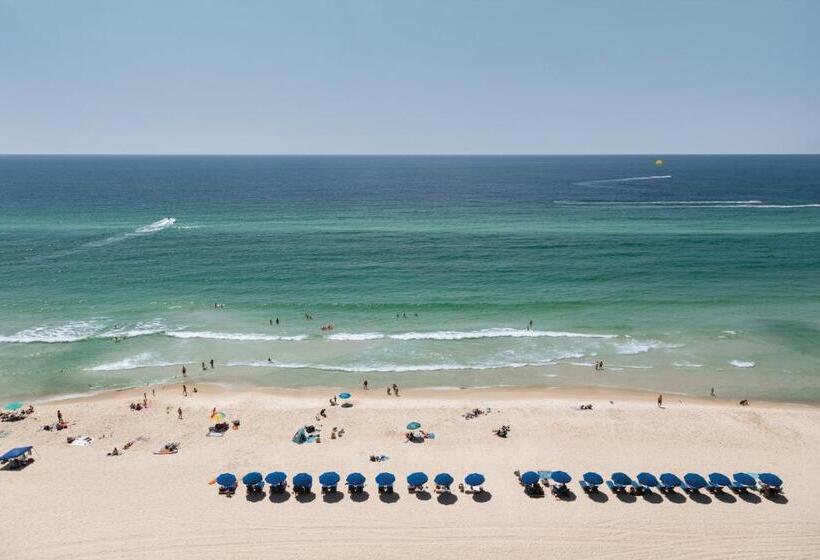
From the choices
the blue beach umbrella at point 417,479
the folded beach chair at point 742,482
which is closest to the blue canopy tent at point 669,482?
the folded beach chair at point 742,482

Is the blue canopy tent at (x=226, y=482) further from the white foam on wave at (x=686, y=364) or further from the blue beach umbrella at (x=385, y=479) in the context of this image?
the white foam on wave at (x=686, y=364)

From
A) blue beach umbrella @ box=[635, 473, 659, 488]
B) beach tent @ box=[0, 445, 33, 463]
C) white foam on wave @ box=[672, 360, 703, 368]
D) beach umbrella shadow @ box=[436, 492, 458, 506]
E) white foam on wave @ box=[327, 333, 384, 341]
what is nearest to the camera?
beach umbrella shadow @ box=[436, 492, 458, 506]

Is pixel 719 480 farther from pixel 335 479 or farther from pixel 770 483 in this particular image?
pixel 335 479

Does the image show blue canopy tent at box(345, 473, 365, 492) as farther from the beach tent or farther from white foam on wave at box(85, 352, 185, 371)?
white foam on wave at box(85, 352, 185, 371)

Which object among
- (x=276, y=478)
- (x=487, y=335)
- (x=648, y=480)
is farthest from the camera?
(x=487, y=335)

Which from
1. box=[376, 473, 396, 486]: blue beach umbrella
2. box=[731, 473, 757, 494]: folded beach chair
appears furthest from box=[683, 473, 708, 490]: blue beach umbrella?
box=[376, 473, 396, 486]: blue beach umbrella

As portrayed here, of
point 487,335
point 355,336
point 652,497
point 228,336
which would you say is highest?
point 228,336

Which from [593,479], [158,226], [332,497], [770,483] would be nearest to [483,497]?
[593,479]
